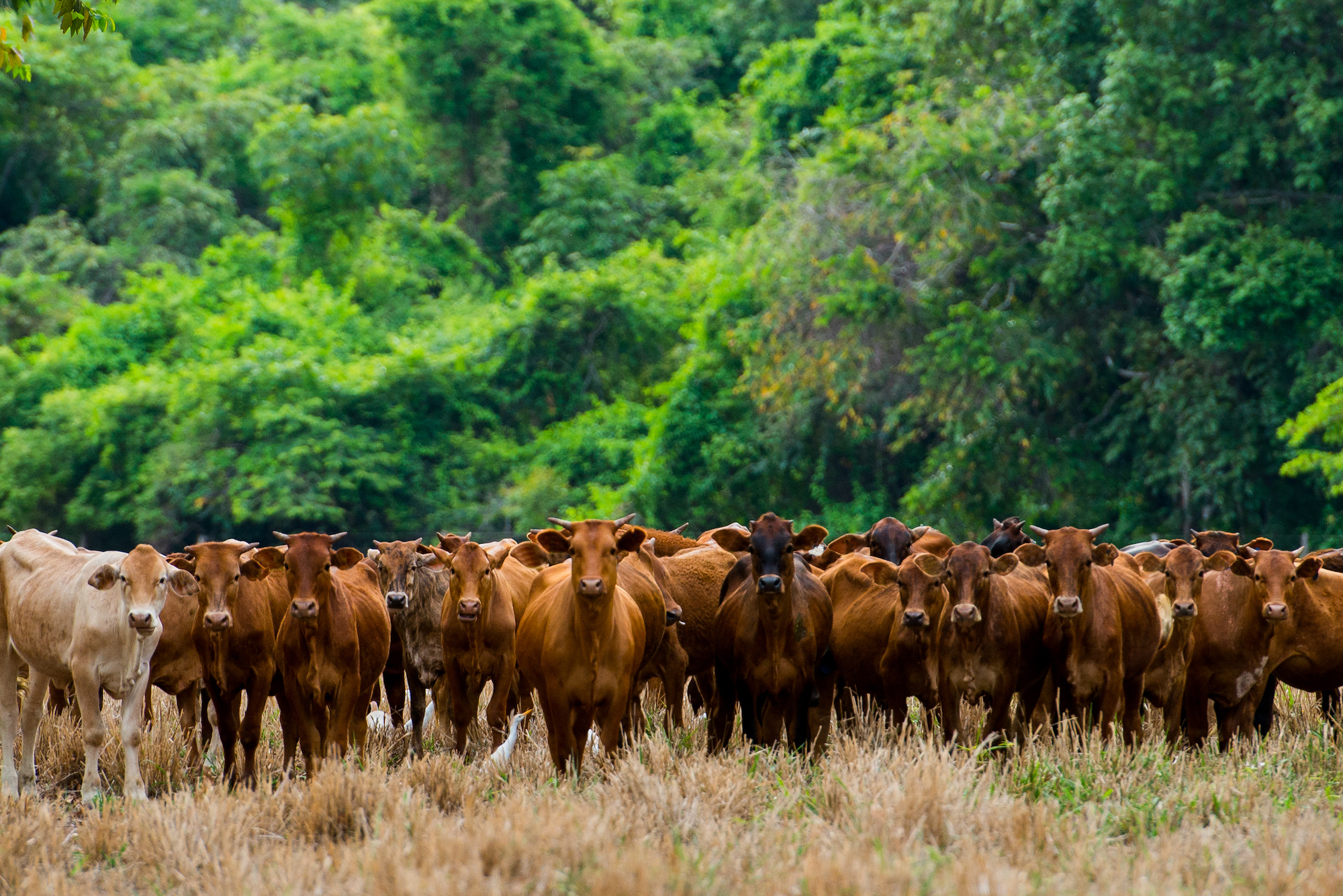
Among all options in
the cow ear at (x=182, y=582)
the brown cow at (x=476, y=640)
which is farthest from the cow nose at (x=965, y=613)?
the cow ear at (x=182, y=582)

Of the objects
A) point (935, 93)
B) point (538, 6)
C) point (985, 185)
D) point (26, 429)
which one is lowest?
point (26, 429)

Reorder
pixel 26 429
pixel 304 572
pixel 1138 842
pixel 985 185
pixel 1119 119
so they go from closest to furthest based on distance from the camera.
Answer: pixel 1138 842, pixel 304 572, pixel 1119 119, pixel 985 185, pixel 26 429

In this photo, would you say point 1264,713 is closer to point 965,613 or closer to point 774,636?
point 965,613

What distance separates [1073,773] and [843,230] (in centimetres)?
1984

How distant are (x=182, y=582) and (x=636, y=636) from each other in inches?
116

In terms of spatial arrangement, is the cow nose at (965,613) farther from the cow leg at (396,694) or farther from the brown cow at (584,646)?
the cow leg at (396,694)

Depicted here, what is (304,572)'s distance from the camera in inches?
378

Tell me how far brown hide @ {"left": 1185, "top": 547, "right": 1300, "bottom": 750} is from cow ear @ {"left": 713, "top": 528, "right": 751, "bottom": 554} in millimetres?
3271

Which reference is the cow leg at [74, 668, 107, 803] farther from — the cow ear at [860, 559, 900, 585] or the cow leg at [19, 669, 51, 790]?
the cow ear at [860, 559, 900, 585]

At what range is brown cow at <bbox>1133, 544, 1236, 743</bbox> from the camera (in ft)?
33.4

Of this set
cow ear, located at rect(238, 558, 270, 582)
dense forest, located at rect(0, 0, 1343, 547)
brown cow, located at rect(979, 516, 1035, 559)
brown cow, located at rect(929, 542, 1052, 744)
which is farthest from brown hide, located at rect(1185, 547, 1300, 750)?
dense forest, located at rect(0, 0, 1343, 547)

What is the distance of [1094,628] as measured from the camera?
990cm

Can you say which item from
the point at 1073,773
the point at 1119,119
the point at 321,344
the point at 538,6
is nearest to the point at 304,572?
the point at 1073,773

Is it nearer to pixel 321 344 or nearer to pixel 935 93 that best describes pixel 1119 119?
pixel 935 93
